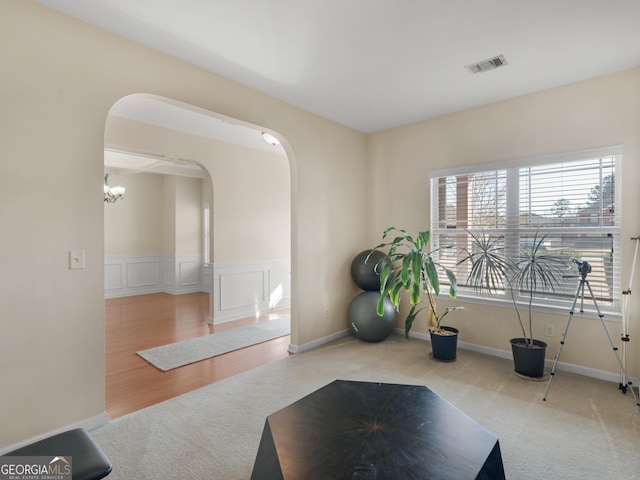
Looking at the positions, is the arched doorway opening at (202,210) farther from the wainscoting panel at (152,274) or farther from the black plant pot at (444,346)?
the black plant pot at (444,346)

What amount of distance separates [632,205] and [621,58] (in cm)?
123

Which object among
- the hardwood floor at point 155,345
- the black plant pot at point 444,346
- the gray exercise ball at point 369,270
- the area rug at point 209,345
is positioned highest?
the gray exercise ball at point 369,270

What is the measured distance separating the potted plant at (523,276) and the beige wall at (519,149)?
24 centimetres

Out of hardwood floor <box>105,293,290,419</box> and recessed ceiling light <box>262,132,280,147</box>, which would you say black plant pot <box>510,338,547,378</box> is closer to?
hardwood floor <box>105,293,290,419</box>

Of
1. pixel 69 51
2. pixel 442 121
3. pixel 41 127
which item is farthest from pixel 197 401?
pixel 442 121

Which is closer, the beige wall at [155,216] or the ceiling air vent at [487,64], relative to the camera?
the ceiling air vent at [487,64]

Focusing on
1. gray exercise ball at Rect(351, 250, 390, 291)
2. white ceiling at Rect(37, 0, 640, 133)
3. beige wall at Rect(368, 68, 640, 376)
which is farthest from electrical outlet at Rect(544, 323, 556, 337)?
white ceiling at Rect(37, 0, 640, 133)

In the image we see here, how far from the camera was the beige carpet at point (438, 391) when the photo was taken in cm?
188

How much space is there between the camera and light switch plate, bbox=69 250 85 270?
2.17 m

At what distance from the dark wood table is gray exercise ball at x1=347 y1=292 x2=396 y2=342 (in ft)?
6.73

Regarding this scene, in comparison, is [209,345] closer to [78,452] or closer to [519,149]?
[78,452]

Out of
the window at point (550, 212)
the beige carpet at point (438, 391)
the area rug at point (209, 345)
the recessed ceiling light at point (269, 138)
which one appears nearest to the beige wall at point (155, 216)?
the area rug at point (209, 345)

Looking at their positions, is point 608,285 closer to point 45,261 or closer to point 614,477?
point 614,477

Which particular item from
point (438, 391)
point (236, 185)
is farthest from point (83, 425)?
point (236, 185)
